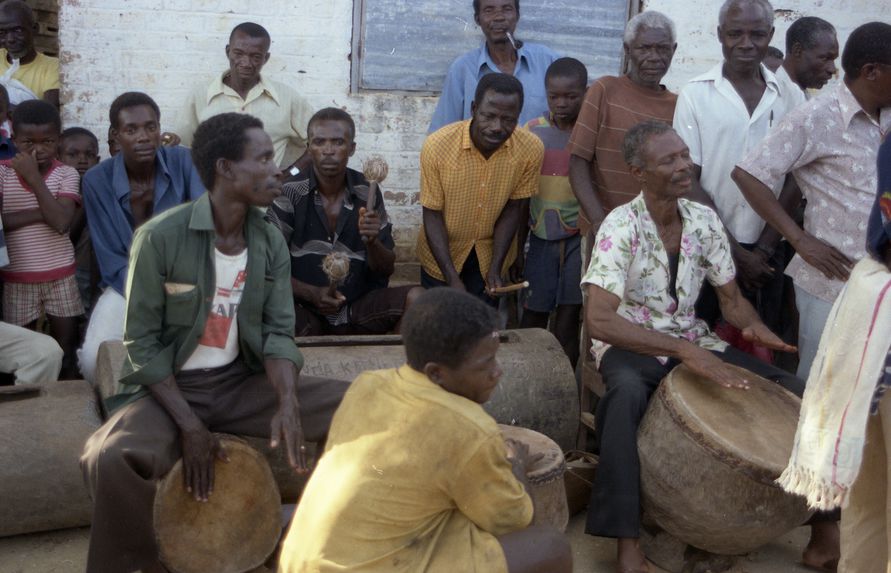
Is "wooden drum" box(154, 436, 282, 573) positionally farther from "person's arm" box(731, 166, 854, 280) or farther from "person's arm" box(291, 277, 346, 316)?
"person's arm" box(731, 166, 854, 280)

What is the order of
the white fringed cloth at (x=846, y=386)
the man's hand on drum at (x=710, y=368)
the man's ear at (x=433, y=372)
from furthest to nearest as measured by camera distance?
the man's hand on drum at (x=710, y=368) < the white fringed cloth at (x=846, y=386) < the man's ear at (x=433, y=372)

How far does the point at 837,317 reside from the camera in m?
Result: 3.05

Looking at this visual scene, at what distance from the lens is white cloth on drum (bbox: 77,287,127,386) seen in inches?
178

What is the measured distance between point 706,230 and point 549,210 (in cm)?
127

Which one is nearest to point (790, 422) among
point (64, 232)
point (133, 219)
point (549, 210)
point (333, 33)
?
point (549, 210)

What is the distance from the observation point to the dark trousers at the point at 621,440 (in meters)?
3.83

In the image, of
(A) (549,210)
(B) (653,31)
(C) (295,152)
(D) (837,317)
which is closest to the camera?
(D) (837,317)

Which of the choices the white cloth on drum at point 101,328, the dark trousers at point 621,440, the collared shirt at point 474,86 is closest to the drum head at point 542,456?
the dark trousers at point 621,440

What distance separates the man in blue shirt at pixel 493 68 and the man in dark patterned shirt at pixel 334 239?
1032 millimetres

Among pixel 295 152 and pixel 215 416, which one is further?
pixel 295 152

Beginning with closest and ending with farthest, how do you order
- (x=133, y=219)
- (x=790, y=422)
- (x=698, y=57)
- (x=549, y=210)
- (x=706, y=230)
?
(x=790, y=422) → (x=706, y=230) → (x=133, y=219) → (x=549, y=210) → (x=698, y=57)

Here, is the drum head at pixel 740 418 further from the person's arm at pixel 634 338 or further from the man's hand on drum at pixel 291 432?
the man's hand on drum at pixel 291 432

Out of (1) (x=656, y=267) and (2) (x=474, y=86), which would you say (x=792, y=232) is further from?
(2) (x=474, y=86)

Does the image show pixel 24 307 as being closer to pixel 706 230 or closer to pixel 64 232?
pixel 64 232
